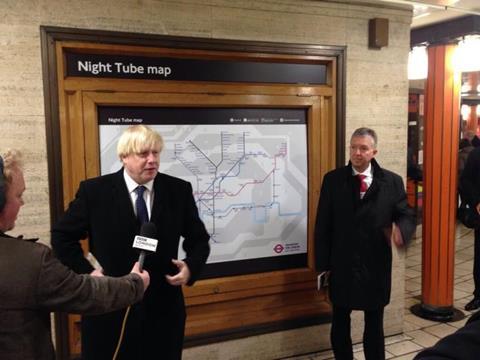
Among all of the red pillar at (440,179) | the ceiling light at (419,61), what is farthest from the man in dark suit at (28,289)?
the ceiling light at (419,61)

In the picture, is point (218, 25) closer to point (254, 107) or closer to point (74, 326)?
point (254, 107)

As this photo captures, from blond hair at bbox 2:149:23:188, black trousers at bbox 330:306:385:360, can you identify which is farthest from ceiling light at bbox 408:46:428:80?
blond hair at bbox 2:149:23:188

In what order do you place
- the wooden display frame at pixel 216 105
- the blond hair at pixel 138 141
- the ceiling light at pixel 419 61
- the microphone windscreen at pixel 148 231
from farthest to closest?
the ceiling light at pixel 419 61 → the wooden display frame at pixel 216 105 → the blond hair at pixel 138 141 → the microphone windscreen at pixel 148 231

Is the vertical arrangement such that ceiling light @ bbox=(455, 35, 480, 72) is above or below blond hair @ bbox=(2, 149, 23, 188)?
above

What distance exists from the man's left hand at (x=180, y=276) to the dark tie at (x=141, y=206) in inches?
9.1

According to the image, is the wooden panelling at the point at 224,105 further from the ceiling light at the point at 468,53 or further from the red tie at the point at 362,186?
the ceiling light at the point at 468,53

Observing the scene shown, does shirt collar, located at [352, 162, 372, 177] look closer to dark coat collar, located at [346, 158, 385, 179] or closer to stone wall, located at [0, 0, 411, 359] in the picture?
dark coat collar, located at [346, 158, 385, 179]

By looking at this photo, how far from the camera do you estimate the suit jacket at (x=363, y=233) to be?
2.87 m

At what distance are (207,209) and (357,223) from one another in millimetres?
985

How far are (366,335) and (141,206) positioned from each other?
5.84 ft

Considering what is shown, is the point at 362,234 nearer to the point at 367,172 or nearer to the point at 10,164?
the point at 367,172

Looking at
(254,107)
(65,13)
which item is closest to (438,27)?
(254,107)

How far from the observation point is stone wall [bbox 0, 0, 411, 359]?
102 inches

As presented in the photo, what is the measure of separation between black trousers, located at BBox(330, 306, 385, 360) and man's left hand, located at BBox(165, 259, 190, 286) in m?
1.32
